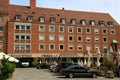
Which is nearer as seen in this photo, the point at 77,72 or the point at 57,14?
the point at 77,72

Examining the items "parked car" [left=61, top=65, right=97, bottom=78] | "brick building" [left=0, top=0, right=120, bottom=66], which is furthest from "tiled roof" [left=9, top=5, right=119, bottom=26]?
"parked car" [left=61, top=65, right=97, bottom=78]

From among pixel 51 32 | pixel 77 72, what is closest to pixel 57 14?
pixel 51 32

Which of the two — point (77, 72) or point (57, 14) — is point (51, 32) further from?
point (77, 72)

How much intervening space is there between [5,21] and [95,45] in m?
27.0

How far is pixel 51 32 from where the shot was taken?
232 feet

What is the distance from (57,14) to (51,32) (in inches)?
278

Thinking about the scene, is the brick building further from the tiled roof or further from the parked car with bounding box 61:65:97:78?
the parked car with bounding box 61:65:97:78

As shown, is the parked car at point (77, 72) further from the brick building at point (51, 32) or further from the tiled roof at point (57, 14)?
the tiled roof at point (57, 14)

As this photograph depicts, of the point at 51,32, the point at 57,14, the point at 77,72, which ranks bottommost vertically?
the point at 77,72

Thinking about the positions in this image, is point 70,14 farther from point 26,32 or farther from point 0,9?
point 0,9

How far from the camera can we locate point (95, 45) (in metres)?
75.3

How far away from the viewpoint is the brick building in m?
66.4

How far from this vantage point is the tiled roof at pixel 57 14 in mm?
70688

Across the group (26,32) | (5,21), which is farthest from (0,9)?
(26,32)
